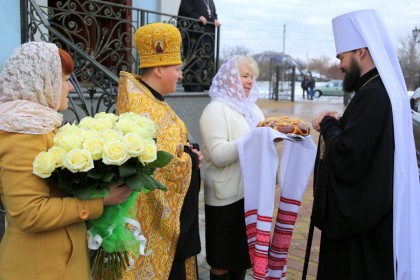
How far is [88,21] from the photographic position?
5.31m

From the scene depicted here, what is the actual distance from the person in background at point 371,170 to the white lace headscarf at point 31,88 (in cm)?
153

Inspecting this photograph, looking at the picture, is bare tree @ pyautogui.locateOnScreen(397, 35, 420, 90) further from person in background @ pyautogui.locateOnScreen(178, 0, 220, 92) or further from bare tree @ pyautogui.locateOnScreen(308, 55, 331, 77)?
bare tree @ pyautogui.locateOnScreen(308, 55, 331, 77)

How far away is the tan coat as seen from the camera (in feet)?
5.44

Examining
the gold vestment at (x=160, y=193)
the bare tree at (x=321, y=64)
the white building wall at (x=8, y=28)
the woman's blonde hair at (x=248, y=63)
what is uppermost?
the bare tree at (x=321, y=64)

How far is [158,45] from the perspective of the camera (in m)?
2.62

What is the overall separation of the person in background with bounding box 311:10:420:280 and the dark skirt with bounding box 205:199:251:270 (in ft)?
2.34

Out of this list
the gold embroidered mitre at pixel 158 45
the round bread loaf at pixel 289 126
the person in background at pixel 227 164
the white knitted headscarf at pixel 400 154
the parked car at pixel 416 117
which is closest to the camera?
the white knitted headscarf at pixel 400 154

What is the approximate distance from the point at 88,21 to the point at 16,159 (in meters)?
4.03

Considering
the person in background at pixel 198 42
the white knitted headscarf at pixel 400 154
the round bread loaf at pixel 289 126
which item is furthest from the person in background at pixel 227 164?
the person in background at pixel 198 42

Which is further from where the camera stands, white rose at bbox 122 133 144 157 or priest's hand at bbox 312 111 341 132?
priest's hand at bbox 312 111 341 132

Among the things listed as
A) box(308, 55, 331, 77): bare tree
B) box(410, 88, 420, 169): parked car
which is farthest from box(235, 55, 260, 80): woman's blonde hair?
box(308, 55, 331, 77): bare tree

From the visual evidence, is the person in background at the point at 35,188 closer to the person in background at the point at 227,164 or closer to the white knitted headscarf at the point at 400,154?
the person in background at the point at 227,164

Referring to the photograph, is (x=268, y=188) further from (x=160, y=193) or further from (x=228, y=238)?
(x=160, y=193)

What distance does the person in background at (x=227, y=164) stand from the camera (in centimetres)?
309
